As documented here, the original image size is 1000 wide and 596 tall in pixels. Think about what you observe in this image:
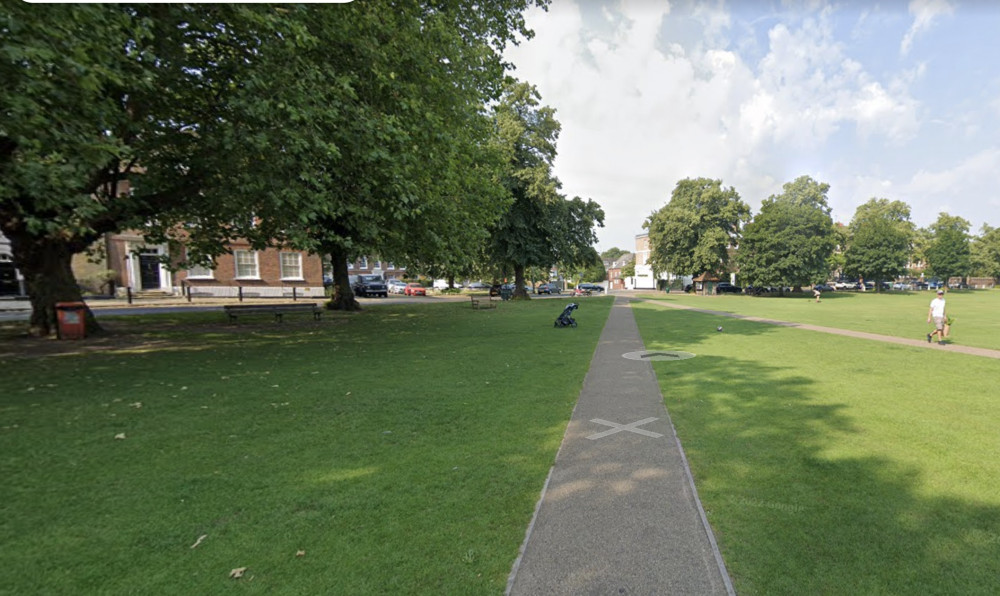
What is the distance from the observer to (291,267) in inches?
1435

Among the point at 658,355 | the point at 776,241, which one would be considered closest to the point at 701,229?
the point at 776,241

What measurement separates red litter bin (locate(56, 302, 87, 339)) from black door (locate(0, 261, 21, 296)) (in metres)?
22.9

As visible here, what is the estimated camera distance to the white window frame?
3600 cm

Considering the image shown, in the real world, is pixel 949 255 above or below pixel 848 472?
above

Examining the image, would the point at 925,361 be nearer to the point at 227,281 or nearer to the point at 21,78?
the point at 21,78

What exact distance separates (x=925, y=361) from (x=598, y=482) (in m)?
10.5

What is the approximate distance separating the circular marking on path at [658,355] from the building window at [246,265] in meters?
33.1

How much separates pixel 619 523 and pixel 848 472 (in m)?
2.60

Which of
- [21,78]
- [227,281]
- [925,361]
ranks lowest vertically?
[925,361]

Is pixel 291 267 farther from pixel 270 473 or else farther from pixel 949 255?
pixel 949 255

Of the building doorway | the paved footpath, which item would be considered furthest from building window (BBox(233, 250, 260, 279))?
the paved footpath

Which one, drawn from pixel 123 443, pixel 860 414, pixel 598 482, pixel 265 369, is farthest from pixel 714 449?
pixel 265 369

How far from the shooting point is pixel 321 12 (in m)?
8.59

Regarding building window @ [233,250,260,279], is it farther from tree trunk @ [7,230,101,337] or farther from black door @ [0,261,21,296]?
tree trunk @ [7,230,101,337]
